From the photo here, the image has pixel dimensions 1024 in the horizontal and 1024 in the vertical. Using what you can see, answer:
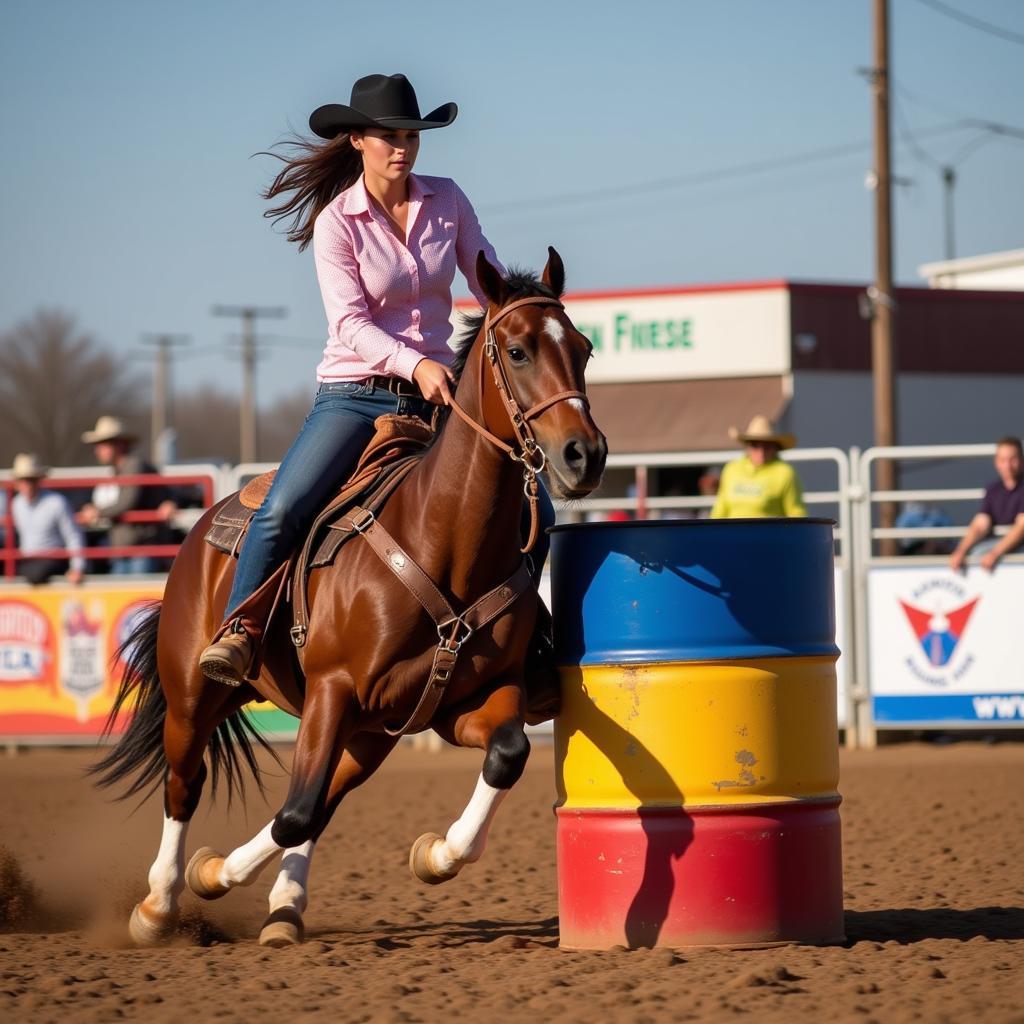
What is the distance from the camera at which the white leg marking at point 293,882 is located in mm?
5566

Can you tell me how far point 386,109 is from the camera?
5512 mm

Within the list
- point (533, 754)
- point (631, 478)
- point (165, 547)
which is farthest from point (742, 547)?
point (631, 478)

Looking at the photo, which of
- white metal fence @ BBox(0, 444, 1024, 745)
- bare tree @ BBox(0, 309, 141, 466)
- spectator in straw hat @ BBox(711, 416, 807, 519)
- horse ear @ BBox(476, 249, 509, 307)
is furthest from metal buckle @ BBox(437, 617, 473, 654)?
bare tree @ BBox(0, 309, 141, 466)

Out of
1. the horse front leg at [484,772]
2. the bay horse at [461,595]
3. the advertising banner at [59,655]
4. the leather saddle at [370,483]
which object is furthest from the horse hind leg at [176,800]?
the advertising banner at [59,655]

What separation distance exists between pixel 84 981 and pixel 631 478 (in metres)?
23.0

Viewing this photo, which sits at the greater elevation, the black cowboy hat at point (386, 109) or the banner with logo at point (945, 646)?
the black cowboy hat at point (386, 109)

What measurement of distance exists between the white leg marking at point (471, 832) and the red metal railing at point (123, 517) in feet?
27.5

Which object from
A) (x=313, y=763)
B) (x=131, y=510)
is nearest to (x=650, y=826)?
(x=313, y=763)

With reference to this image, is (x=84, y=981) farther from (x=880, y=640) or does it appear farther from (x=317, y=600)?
(x=880, y=640)

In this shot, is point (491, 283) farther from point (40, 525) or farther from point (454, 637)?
point (40, 525)

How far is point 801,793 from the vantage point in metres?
5.13

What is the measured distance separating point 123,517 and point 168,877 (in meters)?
7.70

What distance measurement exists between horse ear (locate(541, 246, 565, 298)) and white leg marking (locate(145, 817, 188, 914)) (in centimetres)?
256

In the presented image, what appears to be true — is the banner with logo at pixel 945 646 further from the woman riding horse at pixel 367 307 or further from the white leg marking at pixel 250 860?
the white leg marking at pixel 250 860
